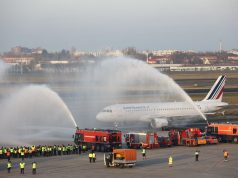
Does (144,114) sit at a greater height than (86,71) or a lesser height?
lesser

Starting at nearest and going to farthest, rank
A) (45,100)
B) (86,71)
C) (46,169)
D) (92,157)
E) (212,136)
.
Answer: (46,169) → (92,157) → (212,136) → (45,100) → (86,71)

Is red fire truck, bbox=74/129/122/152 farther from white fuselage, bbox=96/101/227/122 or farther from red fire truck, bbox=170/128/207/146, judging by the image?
white fuselage, bbox=96/101/227/122

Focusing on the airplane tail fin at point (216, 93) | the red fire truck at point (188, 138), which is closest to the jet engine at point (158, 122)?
the airplane tail fin at point (216, 93)

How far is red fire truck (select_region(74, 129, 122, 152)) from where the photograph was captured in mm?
52969

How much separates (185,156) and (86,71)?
3892 inches

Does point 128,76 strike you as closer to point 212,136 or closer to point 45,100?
point 45,100

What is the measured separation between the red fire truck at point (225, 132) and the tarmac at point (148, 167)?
6.75m

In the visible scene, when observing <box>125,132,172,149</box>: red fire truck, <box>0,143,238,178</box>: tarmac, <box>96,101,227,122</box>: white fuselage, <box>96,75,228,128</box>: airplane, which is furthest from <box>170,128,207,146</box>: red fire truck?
<box>96,101,227,122</box>: white fuselage

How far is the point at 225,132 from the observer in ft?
199

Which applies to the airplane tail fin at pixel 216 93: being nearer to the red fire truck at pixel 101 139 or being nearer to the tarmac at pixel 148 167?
the tarmac at pixel 148 167

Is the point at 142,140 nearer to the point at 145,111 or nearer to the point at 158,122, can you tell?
the point at 158,122

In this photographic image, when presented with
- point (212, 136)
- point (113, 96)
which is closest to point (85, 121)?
point (212, 136)

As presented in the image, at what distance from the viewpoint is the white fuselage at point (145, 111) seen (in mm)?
76125

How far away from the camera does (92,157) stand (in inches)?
1854
